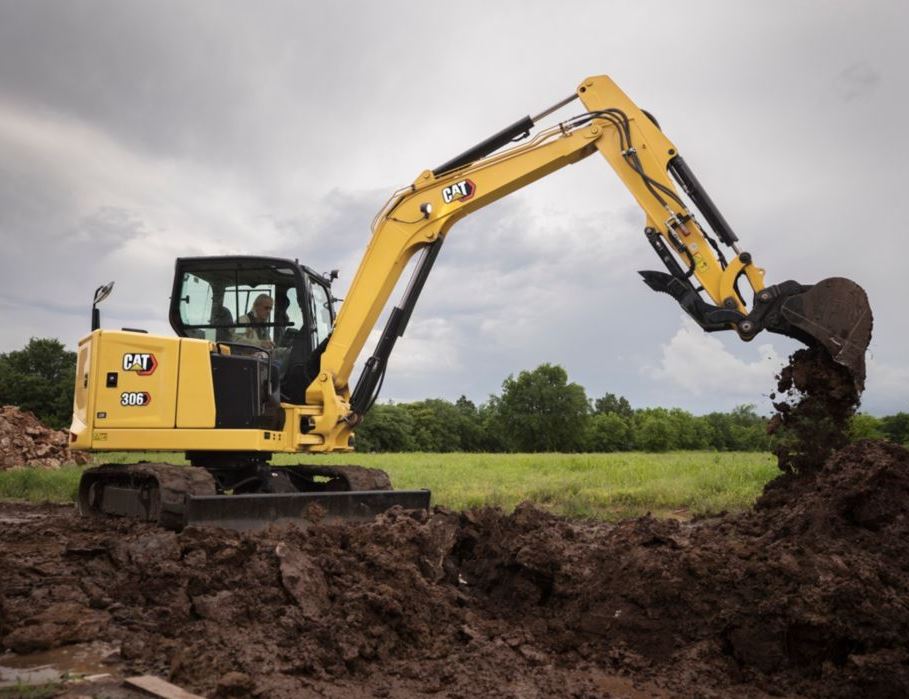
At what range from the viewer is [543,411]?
3059 inches

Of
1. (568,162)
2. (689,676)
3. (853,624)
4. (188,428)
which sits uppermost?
(568,162)

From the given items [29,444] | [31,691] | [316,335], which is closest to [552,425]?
[29,444]

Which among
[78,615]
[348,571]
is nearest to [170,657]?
[78,615]

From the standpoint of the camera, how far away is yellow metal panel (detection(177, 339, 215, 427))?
8.46 m

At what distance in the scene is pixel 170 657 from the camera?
16.0 ft

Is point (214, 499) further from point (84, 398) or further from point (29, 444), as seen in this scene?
point (29, 444)

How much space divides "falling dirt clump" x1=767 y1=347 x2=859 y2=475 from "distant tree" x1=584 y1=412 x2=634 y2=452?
72286 mm

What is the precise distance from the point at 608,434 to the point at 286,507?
7450cm

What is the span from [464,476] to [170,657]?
47.9ft

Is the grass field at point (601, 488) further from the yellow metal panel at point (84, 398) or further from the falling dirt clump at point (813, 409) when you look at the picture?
the yellow metal panel at point (84, 398)

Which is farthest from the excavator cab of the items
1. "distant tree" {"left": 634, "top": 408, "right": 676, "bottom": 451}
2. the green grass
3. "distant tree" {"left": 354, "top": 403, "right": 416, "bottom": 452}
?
"distant tree" {"left": 634, "top": 408, "right": 676, "bottom": 451}

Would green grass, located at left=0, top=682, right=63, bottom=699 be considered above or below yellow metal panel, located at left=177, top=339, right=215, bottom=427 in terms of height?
below

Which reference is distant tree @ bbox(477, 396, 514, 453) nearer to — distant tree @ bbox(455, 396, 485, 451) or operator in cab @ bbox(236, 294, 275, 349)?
distant tree @ bbox(455, 396, 485, 451)

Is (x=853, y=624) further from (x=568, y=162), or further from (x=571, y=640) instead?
(x=568, y=162)
